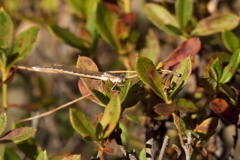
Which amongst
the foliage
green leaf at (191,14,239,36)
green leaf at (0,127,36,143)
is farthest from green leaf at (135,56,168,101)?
green leaf at (191,14,239,36)

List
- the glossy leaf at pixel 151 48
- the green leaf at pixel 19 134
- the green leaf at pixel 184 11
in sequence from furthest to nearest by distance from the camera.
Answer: the glossy leaf at pixel 151 48, the green leaf at pixel 184 11, the green leaf at pixel 19 134

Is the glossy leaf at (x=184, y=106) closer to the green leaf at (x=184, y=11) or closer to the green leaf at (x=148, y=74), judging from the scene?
the green leaf at (x=148, y=74)

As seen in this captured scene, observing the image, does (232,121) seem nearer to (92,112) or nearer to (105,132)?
(105,132)

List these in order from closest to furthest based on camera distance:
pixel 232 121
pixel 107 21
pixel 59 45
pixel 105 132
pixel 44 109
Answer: pixel 105 132 < pixel 232 121 < pixel 107 21 < pixel 44 109 < pixel 59 45

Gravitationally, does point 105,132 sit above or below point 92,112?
above

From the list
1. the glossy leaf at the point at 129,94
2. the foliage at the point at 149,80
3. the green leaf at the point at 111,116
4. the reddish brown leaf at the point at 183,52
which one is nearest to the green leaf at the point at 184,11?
the foliage at the point at 149,80

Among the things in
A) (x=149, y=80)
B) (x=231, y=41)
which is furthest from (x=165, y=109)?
(x=231, y=41)

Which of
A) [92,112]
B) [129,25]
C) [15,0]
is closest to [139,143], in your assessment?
[129,25]
